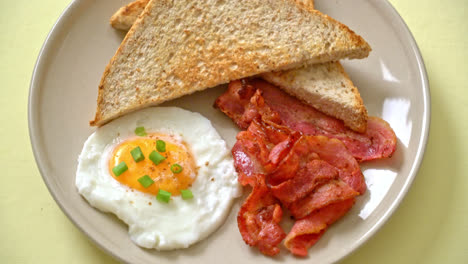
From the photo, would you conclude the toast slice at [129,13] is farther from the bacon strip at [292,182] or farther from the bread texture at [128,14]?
the bacon strip at [292,182]

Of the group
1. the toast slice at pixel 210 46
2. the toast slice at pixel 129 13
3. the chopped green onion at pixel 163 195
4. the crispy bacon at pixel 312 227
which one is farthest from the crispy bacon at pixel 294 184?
the toast slice at pixel 129 13

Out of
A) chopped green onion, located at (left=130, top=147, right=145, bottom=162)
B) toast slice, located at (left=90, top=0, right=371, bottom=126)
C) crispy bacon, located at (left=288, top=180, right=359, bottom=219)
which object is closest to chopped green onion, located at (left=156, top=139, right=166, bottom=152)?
chopped green onion, located at (left=130, top=147, right=145, bottom=162)

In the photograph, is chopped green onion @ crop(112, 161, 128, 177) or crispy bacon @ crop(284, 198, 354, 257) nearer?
crispy bacon @ crop(284, 198, 354, 257)

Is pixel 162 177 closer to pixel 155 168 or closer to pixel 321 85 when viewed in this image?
pixel 155 168

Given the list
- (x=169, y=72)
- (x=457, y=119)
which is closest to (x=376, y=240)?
(x=457, y=119)

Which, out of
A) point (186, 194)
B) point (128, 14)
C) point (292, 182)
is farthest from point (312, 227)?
point (128, 14)

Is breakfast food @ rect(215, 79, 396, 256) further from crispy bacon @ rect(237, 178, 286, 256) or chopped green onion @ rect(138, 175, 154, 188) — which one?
chopped green onion @ rect(138, 175, 154, 188)
